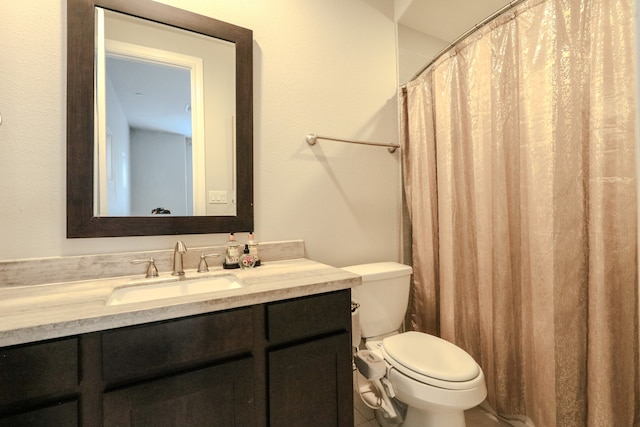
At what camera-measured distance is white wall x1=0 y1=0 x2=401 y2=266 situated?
0.98 m

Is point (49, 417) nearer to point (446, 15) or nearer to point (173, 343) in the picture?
point (173, 343)

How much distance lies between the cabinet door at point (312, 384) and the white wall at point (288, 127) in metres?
0.63

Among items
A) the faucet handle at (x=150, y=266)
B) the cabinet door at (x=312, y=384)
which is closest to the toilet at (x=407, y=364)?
the cabinet door at (x=312, y=384)

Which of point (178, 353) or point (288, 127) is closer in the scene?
point (178, 353)

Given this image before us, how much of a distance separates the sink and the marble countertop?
24 mm

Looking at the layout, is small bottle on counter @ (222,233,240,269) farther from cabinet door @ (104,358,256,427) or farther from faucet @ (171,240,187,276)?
cabinet door @ (104,358,256,427)

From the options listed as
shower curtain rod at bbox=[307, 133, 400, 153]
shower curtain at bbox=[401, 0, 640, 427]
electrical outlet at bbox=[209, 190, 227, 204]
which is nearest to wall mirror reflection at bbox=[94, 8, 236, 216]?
electrical outlet at bbox=[209, 190, 227, 204]

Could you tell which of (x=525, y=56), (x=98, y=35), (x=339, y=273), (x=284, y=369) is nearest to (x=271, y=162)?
(x=339, y=273)

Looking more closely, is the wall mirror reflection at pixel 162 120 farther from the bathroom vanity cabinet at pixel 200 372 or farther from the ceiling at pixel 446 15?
the ceiling at pixel 446 15

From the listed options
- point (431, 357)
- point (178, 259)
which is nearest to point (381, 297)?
point (431, 357)

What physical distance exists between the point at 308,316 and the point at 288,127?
0.98 metres

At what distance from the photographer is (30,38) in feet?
3.25

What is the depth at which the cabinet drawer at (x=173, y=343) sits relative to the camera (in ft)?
2.21

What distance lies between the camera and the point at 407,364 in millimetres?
1092
